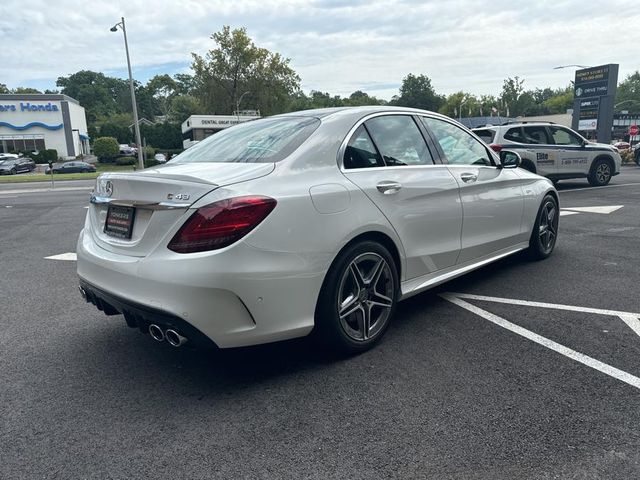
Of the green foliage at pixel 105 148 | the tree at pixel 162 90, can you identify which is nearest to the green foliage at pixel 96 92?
the tree at pixel 162 90

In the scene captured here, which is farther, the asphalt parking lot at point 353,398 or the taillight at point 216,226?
the taillight at point 216,226

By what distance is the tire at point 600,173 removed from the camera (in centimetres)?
1312

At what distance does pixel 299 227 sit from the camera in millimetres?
2766

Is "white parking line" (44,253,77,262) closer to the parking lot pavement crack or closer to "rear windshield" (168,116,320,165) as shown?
"rear windshield" (168,116,320,165)

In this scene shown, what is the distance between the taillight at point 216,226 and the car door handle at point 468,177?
2156mm

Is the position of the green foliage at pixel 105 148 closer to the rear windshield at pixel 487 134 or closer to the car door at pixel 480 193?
the rear windshield at pixel 487 134

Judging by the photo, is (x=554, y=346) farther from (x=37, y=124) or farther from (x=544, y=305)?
(x=37, y=124)

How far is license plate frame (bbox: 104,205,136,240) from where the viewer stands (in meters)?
2.89

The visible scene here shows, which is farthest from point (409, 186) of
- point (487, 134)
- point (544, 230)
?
point (487, 134)

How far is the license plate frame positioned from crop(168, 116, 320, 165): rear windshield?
2.24ft

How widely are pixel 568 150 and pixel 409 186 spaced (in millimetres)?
10539

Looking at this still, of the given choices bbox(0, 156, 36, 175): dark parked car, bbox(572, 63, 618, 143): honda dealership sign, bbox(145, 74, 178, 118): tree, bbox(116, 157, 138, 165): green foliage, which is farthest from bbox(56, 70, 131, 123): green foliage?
bbox(572, 63, 618, 143): honda dealership sign

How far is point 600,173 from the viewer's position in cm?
1323

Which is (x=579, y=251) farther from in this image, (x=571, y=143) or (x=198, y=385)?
(x=571, y=143)
